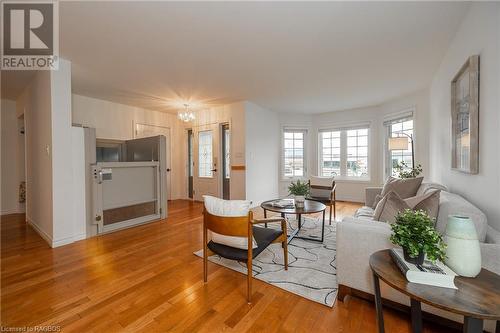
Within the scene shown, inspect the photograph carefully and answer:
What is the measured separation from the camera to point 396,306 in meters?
1.64

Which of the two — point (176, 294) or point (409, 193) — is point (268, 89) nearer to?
point (409, 193)

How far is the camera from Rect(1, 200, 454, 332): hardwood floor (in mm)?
1567

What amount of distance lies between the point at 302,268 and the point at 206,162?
423cm

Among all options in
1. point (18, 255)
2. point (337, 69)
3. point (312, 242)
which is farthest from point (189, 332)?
point (337, 69)

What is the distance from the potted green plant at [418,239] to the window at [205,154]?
5010 mm

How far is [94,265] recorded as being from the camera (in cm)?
245

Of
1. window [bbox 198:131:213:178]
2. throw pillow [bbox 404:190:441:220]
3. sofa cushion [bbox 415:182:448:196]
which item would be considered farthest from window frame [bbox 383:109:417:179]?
window [bbox 198:131:213:178]

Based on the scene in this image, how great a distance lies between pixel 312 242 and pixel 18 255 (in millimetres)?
3760

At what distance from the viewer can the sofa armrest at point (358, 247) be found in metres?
1.63

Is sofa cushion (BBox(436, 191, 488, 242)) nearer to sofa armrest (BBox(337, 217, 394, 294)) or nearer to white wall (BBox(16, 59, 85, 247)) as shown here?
sofa armrest (BBox(337, 217, 394, 294))

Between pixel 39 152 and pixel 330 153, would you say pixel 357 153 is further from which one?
pixel 39 152

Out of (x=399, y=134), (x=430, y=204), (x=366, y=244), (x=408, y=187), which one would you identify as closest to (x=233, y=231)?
(x=366, y=244)

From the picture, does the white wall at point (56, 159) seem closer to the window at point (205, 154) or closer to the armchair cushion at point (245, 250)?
the armchair cushion at point (245, 250)

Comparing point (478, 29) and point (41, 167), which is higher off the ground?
point (478, 29)
